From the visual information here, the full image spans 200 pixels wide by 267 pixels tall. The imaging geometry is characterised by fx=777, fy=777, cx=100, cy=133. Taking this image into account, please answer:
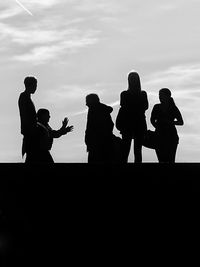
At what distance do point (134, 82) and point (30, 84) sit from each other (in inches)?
63.3

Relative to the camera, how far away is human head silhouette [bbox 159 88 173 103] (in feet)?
41.4

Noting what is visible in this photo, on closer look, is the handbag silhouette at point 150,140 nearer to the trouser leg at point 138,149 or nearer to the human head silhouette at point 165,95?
the trouser leg at point 138,149

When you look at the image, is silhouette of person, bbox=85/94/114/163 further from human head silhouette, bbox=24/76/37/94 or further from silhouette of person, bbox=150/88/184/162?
human head silhouette, bbox=24/76/37/94

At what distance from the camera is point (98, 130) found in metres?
12.7

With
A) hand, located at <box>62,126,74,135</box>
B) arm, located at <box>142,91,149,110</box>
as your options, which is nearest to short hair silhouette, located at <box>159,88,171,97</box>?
arm, located at <box>142,91,149,110</box>

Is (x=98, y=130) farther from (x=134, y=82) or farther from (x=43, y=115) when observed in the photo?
(x=134, y=82)

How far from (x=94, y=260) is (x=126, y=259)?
418mm

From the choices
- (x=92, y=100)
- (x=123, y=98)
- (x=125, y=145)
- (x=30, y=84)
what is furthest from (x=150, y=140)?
(x=30, y=84)

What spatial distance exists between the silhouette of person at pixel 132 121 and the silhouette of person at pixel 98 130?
0.29m

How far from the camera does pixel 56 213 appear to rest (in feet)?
34.0

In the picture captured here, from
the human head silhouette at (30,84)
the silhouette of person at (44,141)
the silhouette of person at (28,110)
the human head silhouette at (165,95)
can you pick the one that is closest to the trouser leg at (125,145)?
the human head silhouette at (165,95)

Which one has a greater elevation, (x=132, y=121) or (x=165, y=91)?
(x=165, y=91)

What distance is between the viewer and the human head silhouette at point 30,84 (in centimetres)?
1170

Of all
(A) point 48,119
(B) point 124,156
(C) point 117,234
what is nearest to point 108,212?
(C) point 117,234
